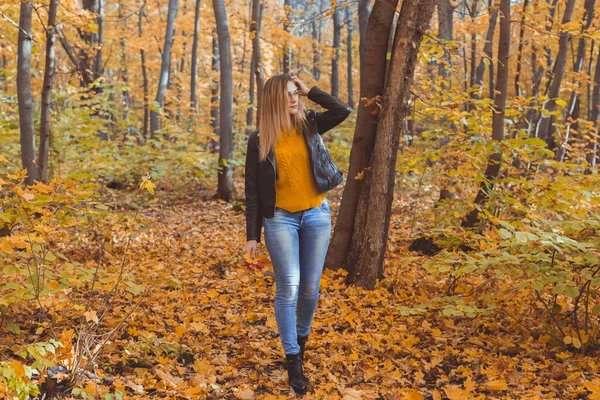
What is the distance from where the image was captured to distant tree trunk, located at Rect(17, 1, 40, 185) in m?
6.70

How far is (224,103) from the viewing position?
1077 centimetres

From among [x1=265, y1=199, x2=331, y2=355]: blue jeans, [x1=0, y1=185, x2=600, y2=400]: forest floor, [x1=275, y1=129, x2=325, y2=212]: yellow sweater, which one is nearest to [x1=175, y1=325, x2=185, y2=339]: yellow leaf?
[x1=0, y1=185, x2=600, y2=400]: forest floor

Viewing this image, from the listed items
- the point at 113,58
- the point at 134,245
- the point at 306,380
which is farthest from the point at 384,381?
the point at 113,58

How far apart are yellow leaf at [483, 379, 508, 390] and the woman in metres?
1.17

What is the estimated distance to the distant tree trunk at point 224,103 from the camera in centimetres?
1030

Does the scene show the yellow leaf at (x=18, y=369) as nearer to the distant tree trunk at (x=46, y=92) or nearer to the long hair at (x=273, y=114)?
the long hair at (x=273, y=114)

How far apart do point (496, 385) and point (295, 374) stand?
1267 millimetres

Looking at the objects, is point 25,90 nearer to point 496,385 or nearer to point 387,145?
point 387,145

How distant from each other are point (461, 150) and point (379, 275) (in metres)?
2.00

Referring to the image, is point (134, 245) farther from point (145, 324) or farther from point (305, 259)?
point (305, 259)

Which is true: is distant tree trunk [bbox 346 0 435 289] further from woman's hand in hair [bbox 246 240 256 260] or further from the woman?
woman's hand in hair [bbox 246 240 256 260]

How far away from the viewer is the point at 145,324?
4.19 metres

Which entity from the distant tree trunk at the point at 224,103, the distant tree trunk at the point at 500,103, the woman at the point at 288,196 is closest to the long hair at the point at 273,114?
the woman at the point at 288,196

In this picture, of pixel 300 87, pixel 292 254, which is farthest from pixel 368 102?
pixel 292 254
